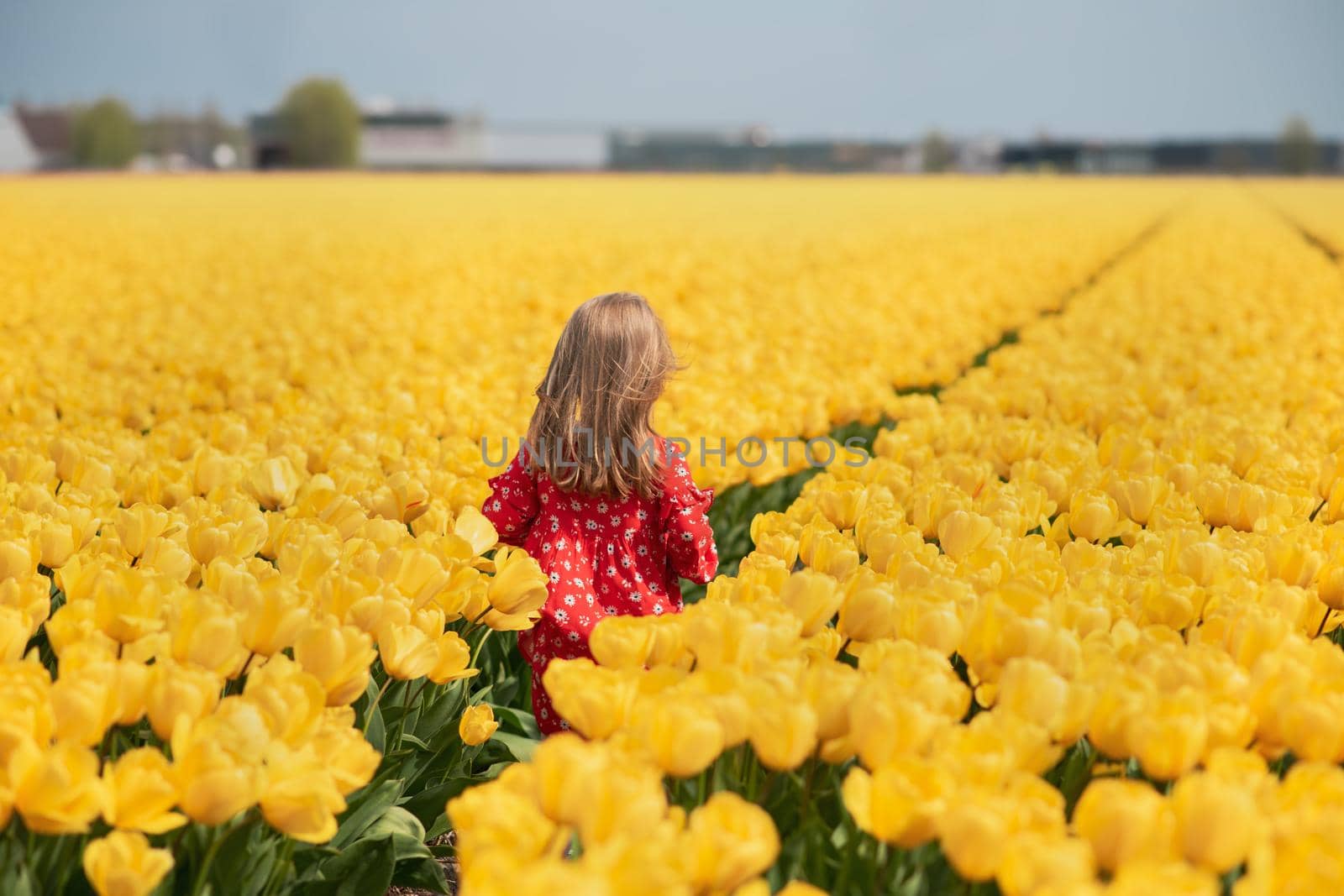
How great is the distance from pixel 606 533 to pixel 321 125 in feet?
309

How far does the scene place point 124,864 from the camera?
1476 millimetres

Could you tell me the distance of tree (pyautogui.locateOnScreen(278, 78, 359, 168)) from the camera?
89000 millimetres

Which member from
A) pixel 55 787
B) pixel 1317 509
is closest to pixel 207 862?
pixel 55 787

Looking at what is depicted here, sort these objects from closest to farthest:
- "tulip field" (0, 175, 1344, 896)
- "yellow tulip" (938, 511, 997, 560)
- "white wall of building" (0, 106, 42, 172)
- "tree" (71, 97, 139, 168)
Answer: "tulip field" (0, 175, 1344, 896), "yellow tulip" (938, 511, 997, 560), "white wall of building" (0, 106, 42, 172), "tree" (71, 97, 139, 168)

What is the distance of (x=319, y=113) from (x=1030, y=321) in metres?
89.8

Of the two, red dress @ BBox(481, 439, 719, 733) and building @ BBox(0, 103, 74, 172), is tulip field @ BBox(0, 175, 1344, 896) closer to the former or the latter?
red dress @ BBox(481, 439, 719, 733)

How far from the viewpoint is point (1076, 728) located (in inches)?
64.5

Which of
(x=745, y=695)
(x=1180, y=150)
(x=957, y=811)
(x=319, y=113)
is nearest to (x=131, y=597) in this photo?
(x=745, y=695)

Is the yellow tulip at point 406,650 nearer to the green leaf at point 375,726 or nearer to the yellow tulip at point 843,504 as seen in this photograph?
A: the green leaf at point 375,726

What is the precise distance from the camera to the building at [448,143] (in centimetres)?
8888

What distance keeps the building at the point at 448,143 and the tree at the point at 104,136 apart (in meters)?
8.97

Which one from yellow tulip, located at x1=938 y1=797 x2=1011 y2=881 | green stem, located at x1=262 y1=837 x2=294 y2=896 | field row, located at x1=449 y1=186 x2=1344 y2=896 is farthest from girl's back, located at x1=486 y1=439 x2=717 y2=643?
yellow tulip, located at x1=938 y1=797 x2=1011 y2=881

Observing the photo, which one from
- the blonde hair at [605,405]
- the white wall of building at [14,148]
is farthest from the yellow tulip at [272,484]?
the white wall of building at [14,148]

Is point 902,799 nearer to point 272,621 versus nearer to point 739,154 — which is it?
point 272,621
